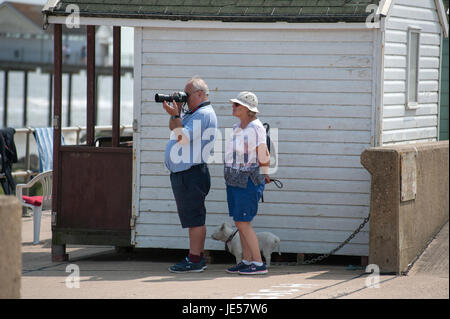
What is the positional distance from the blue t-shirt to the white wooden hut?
105 centimetres

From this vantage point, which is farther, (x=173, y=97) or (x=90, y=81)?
(x=90, y=81)

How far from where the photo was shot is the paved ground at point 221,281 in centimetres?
730

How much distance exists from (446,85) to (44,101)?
251 ft

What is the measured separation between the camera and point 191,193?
838 cm

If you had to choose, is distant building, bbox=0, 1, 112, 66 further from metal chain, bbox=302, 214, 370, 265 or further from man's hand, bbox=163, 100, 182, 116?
man's hand, bbox=163, 100, 182, 116

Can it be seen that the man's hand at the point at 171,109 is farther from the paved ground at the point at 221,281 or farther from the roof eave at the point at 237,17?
the paved ground at the point at 221,281

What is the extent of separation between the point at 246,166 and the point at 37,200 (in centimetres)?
400

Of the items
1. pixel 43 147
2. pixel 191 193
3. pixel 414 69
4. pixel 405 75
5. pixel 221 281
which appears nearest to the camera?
pixel 221 281

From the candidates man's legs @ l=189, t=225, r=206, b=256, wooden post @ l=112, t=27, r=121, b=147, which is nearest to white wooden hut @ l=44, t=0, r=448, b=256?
wooden post @ l=112, t=27, r=121, b=147

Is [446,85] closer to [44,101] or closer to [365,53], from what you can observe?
[365,53]

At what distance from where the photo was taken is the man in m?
8.20

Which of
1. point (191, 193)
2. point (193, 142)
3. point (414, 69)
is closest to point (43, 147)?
point (191, 193)

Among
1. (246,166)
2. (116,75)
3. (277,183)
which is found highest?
(116,75)

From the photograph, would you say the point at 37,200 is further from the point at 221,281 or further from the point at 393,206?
the point at 393,206
